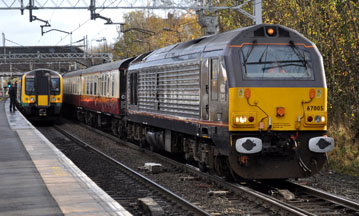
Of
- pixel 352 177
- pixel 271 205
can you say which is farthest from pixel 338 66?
pixel 271 205

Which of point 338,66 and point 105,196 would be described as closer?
point 105,196

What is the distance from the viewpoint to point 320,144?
36.2 feet

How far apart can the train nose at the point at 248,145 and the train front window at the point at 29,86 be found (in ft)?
75.9

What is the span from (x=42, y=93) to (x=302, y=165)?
75.9 ft

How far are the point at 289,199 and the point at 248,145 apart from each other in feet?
3.91

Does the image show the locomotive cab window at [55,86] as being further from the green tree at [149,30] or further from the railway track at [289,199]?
the railway track at [289,199]

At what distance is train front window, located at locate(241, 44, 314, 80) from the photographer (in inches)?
436

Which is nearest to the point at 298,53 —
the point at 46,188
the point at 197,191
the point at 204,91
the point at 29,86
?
the point at 204,91

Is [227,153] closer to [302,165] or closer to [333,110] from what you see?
[302,165]

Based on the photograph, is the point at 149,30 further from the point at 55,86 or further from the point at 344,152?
the point at 344,152

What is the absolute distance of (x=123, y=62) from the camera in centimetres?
2264

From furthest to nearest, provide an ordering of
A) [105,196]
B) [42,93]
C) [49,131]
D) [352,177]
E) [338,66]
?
[42,93] → [49,131] → [338,66] → [352,177] → [105,196]

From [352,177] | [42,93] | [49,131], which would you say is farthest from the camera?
[42,93]

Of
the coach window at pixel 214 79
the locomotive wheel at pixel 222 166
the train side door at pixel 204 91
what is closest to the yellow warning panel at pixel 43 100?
the train side door at pixel 204 91
